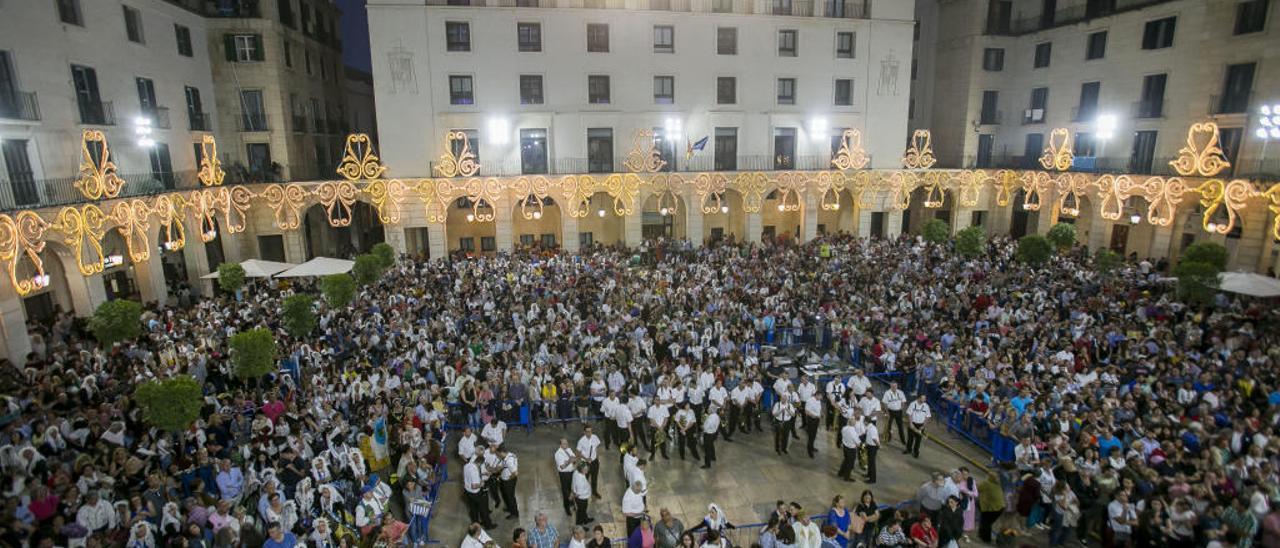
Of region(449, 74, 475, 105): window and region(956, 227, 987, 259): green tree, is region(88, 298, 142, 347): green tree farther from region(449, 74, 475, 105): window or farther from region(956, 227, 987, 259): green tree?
region(956, 227, 987, 259): green tree

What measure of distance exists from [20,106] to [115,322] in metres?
8.04

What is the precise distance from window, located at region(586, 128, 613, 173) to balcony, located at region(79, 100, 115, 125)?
1775cm

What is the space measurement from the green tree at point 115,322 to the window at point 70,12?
10.8 meters

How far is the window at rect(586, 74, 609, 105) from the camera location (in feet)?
102

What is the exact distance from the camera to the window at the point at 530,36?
98.3 ft

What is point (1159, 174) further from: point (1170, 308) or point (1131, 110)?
point (1170, 308)

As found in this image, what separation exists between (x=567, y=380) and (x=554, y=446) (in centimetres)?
134

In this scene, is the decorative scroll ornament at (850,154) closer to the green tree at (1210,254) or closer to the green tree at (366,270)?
the green tree at (1210,254)

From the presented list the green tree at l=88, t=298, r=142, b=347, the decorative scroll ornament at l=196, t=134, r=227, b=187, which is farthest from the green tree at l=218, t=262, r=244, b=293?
the decorative scroll ornament at l=196, t=134, r=227, b=187

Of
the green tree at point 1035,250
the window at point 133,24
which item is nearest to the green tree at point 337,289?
the window at point 133,24

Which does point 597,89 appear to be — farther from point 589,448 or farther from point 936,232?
point 589,448

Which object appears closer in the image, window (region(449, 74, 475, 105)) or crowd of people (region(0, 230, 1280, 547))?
crowd of people (region(0, 230, 1280, 547))

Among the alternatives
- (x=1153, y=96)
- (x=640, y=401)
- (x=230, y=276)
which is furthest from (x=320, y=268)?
(x=1153, y=96)

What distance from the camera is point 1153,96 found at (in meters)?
28.4
